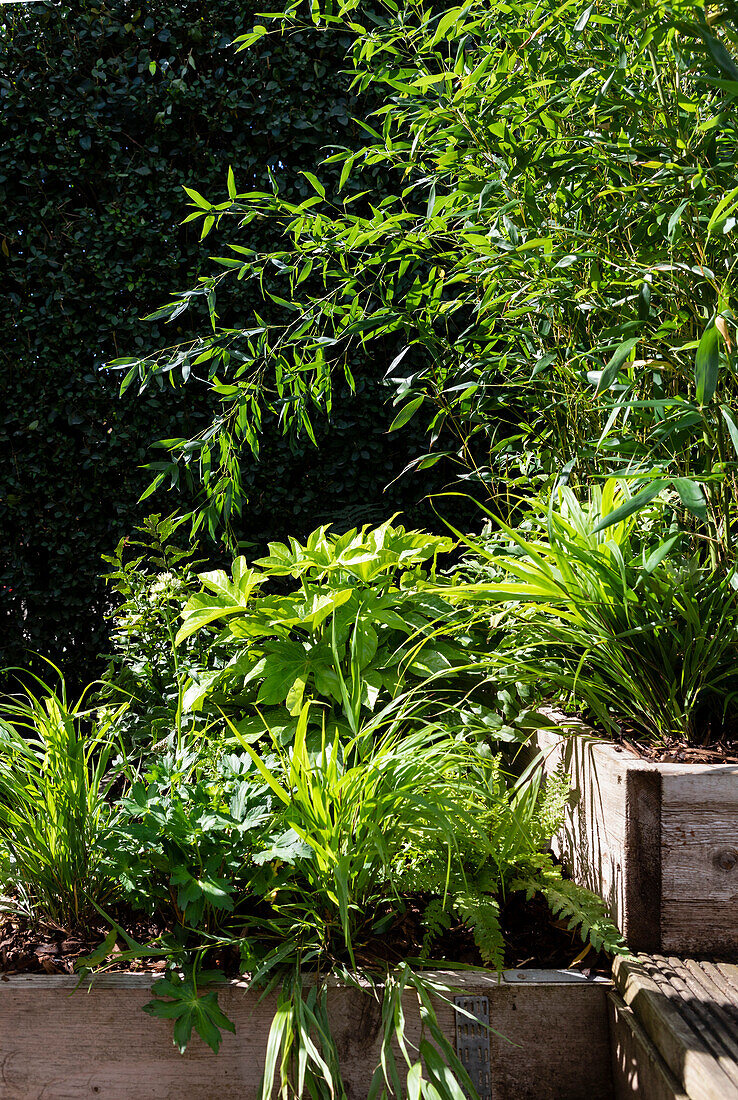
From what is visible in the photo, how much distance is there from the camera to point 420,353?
287 cm

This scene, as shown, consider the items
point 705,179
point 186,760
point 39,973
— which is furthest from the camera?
point 186,760

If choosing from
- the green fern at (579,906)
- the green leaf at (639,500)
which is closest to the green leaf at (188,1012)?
the green fern at (579,906)

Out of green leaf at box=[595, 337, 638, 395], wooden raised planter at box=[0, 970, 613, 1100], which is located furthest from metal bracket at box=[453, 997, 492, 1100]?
green leaf at box=[595, 337, 638, 395]

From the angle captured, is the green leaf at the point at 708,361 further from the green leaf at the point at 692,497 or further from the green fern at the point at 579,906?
the green fern at the point at 579,906

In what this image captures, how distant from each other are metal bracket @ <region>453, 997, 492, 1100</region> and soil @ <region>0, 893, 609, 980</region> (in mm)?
54

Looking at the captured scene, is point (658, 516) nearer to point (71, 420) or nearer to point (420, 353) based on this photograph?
point (420, 353)

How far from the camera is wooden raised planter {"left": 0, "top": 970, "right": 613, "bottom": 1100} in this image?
1.10 meters

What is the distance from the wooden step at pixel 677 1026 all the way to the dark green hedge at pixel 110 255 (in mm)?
1950

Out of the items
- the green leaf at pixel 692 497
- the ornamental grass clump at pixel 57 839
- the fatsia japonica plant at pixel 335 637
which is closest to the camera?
the green leaf at pixel 692 497

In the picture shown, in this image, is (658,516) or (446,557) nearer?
(658,516)

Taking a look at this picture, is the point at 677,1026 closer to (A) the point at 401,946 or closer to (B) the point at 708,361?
(A) the point at 401,946

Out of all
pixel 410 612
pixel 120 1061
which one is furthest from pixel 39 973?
pixel 410 612

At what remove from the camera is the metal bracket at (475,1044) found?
3.59ft

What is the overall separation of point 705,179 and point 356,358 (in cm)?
181
